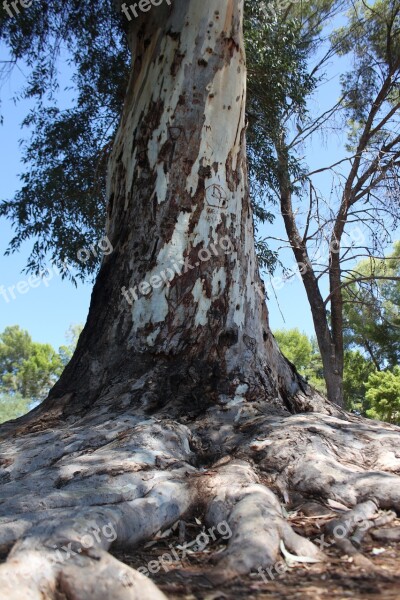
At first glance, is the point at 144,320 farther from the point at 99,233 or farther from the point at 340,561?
the point at 99,233

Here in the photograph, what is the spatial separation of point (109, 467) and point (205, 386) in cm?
134

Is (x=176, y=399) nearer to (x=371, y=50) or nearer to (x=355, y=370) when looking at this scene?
(x=371, y=50)

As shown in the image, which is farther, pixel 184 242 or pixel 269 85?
pixel 269 85

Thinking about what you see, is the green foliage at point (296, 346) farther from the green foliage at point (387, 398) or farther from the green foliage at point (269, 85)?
the green foliage at point (269, 85)

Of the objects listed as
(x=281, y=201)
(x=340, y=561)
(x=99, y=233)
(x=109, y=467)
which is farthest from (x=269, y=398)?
(x=281, y=201)

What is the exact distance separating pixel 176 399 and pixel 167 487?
1.29 metres

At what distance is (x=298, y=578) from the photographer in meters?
2.04

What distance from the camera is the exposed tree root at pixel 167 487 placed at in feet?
5.98

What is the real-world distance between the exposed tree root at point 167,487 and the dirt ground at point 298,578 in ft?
0.19

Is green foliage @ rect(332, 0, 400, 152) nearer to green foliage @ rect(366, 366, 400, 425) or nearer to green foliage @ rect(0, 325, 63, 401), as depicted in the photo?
green foliage @ rect(366, 366, 400, 425)

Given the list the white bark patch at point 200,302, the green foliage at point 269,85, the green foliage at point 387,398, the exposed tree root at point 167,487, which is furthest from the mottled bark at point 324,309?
the exposed tree root at point 167,487

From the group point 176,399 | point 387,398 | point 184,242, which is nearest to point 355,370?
point 387,398

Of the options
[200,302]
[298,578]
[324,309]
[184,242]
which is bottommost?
[298,578]

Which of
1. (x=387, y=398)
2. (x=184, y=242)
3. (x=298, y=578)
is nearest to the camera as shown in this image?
(x=298, y=578)
